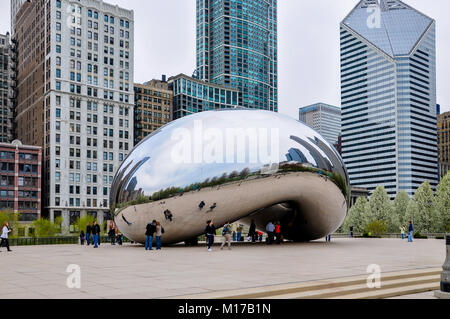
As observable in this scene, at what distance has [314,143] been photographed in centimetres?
2562

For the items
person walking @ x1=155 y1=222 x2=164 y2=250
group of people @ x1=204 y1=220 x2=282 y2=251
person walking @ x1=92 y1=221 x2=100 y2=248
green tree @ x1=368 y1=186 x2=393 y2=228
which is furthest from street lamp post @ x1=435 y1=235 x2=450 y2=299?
green tree @ x1=368 y1=186 x2=393 y2=228

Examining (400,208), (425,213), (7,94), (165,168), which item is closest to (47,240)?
(165,168)

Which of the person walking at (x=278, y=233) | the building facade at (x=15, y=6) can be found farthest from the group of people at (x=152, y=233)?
the building facade at (x=15, y=6)

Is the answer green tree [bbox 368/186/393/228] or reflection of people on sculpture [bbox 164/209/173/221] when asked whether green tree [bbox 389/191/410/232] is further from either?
reflection of people on sculpture [bbox 164/209/173/221]

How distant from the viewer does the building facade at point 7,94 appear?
13711 centimetres

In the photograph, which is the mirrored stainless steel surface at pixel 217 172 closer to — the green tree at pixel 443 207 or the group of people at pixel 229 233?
the group of people at pixel 229 233

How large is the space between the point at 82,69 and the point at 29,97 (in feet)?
60.0

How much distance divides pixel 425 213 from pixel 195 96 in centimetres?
11064

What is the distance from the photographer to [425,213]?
7088 cm

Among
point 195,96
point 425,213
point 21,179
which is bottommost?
point 425,213

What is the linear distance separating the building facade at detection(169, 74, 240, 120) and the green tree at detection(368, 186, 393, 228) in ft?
278

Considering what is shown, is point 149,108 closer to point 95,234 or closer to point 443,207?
point 443,207
